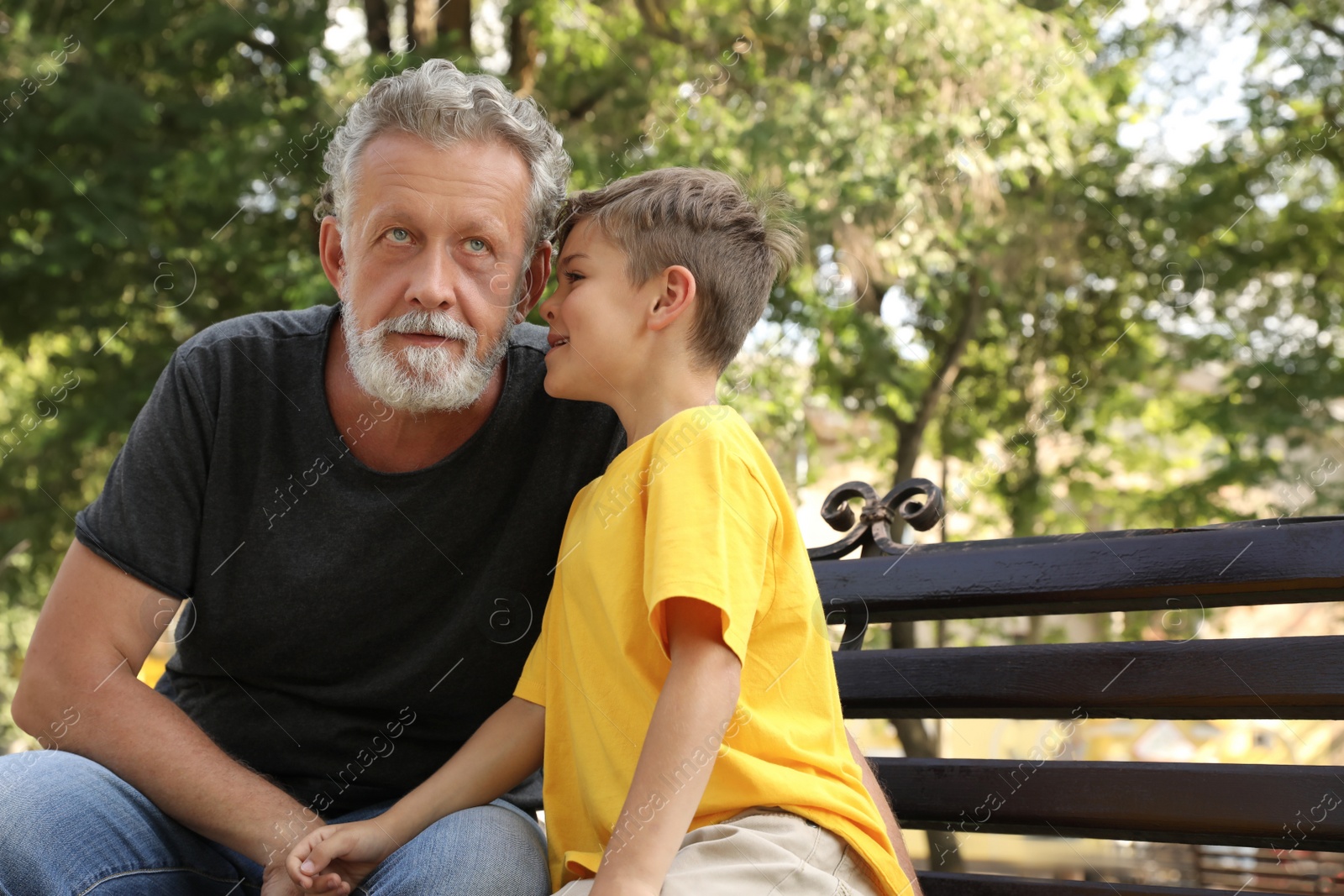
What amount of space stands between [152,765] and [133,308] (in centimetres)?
737

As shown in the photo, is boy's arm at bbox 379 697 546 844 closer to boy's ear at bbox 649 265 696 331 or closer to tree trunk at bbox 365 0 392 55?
boy's ear at bbox 649 265 696 331

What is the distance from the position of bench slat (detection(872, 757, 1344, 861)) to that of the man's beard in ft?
3.42

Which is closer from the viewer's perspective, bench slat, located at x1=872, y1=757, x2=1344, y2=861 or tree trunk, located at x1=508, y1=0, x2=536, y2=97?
bench slat, located at x1=872, y1=757, x2=1344, y2=861

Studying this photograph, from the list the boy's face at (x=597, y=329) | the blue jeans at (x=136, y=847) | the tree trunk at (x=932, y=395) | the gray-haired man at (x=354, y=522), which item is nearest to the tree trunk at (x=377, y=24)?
the tree trunk at (x=932, y=395)

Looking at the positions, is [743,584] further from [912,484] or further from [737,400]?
[737,400]

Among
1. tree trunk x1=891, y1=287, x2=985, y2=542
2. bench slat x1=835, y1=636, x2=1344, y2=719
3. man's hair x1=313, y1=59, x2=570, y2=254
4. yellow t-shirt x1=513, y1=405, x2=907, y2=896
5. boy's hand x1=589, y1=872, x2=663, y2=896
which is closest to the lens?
boy's hand x1=589, y1=872, x2=663, y2=896

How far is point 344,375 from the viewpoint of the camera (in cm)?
224

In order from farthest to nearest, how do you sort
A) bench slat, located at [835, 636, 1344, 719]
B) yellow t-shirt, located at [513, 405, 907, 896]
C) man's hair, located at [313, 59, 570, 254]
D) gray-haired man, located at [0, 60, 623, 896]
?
1. man's hair, located at [313, 59, 570, 254]
2. gray-haired man, located at [0, 60, 623, 896]
3. bench slat, located at [835, 636, 1344, 719]
4. yellow t-shirt, located at [513, 405, 907, 896]

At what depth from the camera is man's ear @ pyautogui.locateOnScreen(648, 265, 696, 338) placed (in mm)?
1936

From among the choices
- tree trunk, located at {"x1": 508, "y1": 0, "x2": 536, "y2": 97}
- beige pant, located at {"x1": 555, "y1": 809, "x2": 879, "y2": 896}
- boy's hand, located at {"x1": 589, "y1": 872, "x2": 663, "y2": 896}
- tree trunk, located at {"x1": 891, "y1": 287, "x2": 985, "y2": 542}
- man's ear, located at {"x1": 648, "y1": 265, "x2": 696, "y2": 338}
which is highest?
→ tree trunk, located at {"x1": 508, "y1": 0, "x2": 536, "y2": 97}

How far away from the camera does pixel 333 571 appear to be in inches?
81.7

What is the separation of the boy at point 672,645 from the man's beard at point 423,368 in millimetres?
167

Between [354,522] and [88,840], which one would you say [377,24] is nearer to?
[354,522]

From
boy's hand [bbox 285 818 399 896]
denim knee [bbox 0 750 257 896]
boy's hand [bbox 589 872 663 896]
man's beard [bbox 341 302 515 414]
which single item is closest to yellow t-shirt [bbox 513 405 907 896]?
boy's hand [bbox 589 872 663 896]
